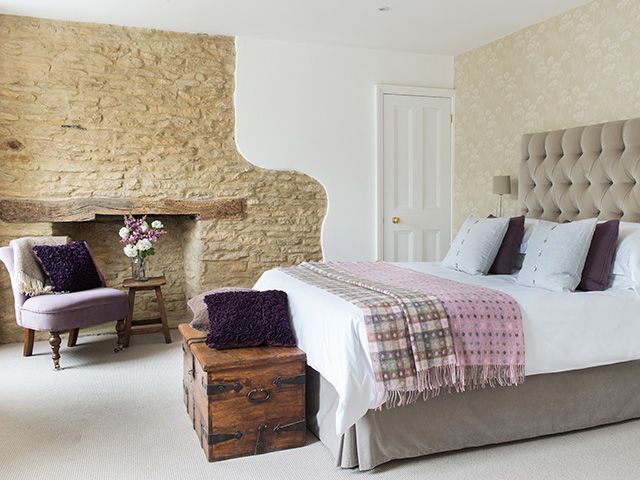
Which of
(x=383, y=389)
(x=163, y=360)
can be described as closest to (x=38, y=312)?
(x=163, y=360)

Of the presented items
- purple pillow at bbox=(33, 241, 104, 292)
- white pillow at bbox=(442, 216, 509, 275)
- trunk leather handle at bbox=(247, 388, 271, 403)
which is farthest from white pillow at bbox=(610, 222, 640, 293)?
purple pillow at bbox=(33, 241, 104, 292)

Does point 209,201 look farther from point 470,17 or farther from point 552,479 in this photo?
point 552,479

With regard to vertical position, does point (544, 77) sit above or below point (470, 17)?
below

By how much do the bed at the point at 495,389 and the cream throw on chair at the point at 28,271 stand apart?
2.09 metres

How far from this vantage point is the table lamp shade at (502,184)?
503cm

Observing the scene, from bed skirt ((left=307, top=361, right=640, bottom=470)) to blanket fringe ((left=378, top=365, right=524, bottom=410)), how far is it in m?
0.08

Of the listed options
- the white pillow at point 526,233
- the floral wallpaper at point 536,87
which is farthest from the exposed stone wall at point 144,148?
the white pillow at point 526,233

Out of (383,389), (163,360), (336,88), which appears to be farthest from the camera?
(336,88)

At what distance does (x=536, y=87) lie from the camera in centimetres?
493

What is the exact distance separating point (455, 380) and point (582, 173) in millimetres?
2298

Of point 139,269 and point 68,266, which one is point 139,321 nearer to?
point 139,269

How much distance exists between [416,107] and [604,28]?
2029 mm

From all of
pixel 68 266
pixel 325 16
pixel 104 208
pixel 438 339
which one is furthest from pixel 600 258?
pixel 104 208

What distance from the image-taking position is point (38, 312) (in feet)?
13.8
